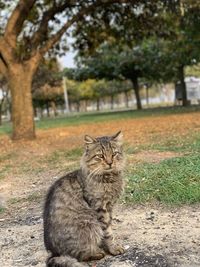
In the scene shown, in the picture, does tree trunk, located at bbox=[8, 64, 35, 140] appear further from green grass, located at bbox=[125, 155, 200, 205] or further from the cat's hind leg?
the cat's hind leg

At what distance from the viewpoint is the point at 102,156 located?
4.81m

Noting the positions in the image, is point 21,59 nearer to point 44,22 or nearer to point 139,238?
point 44,22

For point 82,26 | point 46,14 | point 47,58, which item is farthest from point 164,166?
point 47,58

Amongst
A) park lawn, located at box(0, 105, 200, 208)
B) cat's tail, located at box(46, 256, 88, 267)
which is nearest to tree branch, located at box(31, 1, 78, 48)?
park lawn, located at box(0, 105, 200, 208)

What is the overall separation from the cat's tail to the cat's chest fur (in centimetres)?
64

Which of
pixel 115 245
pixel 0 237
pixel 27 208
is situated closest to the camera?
pixel 115 245

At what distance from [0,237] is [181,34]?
66.4 feet

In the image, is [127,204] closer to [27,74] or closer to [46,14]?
[27,74]

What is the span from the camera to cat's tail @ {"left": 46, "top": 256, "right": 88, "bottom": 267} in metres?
4.29

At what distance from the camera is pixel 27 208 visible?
24.2 feet

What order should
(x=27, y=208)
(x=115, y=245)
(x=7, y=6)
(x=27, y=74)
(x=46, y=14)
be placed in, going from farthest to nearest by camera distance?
(x=7, y=6) → (x=46, y=14) → (x=27, y=74) → (x=27, y=208) → (x=115, y=245)

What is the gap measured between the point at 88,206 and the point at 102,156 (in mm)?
532

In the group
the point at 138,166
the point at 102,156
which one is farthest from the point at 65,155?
the point at 102,156

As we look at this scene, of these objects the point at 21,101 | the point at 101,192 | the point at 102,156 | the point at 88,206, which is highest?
the point at 21,101
